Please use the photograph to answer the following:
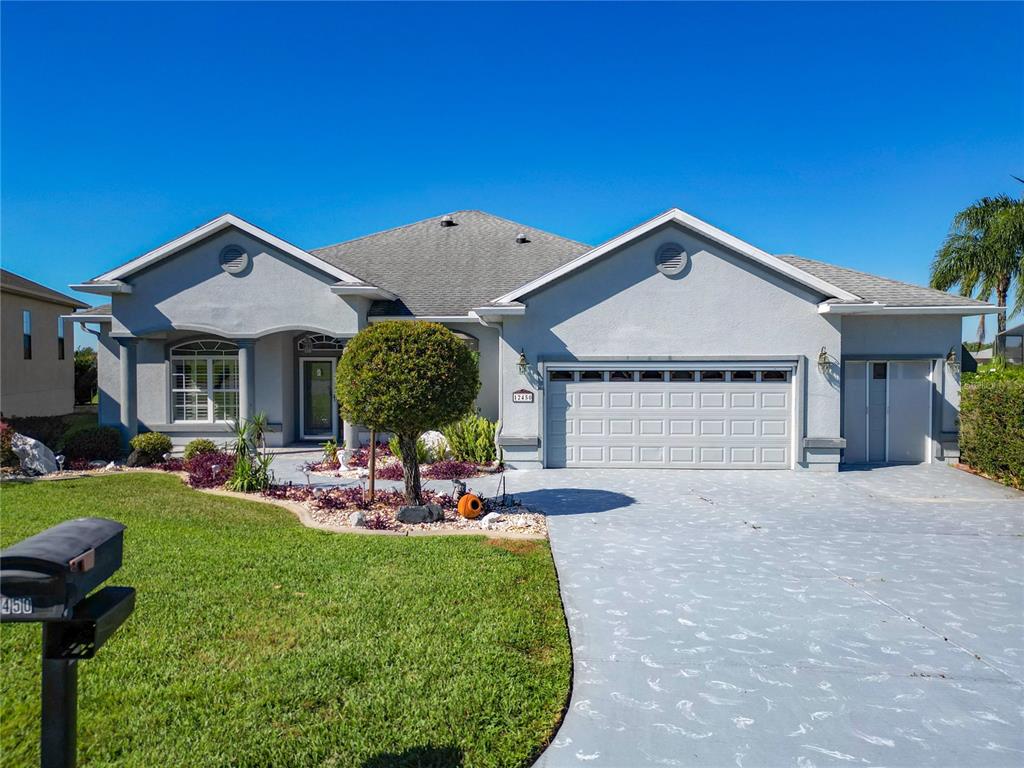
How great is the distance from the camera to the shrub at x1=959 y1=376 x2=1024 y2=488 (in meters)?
11.1

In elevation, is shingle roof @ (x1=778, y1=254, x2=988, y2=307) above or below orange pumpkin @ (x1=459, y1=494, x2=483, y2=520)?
above

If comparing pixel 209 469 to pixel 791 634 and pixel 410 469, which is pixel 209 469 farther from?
pixel 791 634

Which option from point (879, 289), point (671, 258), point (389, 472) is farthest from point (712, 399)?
point (389, 472)

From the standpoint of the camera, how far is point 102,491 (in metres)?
10.7

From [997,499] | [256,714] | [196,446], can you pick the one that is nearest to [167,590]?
[256,714]

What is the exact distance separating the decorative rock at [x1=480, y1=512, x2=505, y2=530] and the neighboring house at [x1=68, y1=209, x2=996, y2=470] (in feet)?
14.4

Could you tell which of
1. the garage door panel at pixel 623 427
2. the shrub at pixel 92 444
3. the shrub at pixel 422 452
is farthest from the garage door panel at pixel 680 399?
the shrub at pixel 92 444

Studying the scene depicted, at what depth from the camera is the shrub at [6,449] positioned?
12500mm

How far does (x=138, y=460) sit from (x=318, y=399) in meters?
4.67

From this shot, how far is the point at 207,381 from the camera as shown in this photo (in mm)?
16047

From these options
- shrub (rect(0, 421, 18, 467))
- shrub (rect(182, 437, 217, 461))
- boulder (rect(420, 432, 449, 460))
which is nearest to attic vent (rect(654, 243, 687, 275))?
boulder (rect(420, 432, 449, 460))

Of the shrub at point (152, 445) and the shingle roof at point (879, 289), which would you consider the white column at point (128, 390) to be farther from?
the shingle roof at point (879, 289)

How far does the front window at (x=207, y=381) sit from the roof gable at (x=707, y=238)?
26.2 ft

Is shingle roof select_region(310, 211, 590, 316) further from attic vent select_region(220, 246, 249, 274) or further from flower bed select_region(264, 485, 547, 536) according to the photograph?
flower bed select_region(264, 485, 547, 536)
